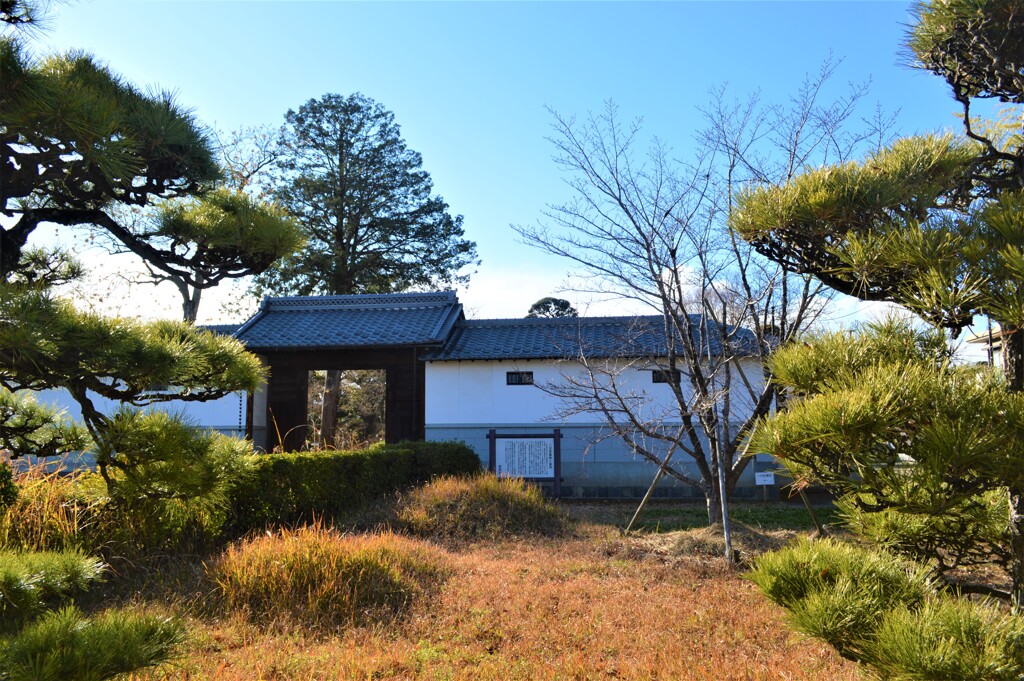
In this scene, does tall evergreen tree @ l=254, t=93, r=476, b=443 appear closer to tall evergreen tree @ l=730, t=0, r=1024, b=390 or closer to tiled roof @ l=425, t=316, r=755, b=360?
tiled roof @ l=425, t=316, r=755, b=360

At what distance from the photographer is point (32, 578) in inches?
92.3

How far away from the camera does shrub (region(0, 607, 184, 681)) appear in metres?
1.93

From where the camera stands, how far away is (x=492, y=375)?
14.0 metres

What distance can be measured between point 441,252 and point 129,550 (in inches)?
580

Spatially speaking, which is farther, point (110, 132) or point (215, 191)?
point (215, 191)

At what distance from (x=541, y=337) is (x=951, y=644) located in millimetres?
12430

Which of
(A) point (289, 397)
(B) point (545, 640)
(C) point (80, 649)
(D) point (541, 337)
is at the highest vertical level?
(D) point (541, 337)

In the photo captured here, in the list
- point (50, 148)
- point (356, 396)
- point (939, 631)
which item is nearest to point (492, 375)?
point (356, 396)

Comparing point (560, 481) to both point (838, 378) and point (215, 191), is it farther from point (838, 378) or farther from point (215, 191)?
point (838, 378)

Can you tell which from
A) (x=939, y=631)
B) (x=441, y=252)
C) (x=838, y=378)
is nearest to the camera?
(x=939, y=631)

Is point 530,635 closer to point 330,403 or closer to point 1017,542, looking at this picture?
point 1017,542

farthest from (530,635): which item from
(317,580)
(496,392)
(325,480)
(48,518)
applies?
(496,392)

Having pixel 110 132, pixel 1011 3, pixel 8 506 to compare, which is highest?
pixel 1011 3

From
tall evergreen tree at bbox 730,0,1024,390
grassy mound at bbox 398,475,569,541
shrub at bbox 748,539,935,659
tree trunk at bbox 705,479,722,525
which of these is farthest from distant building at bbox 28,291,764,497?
shrub at bbox 748,539,935,659
